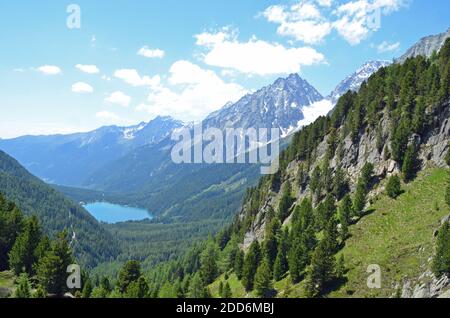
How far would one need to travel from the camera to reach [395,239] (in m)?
68.1

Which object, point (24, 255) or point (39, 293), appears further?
point (24, 255)

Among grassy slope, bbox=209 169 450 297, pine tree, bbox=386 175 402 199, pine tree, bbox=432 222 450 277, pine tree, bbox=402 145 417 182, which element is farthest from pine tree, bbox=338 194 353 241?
pine tree, bbox=432 222 450 277

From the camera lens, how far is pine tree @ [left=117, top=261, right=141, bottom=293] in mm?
66062

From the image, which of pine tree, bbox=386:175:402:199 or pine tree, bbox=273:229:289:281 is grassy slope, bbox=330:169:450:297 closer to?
pine tree, bbox=386:175:402:199

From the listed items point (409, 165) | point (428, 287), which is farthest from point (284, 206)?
point (428, 287)

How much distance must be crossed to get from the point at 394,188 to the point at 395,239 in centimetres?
1459

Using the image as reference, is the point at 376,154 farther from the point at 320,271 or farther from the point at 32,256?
the point at 32,256

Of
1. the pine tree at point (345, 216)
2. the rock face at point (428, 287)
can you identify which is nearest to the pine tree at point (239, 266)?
the pine tree at point (345, 216)

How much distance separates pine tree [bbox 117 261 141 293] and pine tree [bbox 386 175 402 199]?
1941 inches

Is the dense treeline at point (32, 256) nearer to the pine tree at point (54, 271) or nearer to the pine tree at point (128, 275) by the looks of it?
the pine tree at point (54, 271)

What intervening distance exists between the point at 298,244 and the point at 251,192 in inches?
2678

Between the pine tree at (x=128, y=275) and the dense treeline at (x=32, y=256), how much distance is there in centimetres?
836

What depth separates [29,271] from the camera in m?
70.7

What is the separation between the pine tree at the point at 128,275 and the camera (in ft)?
217
